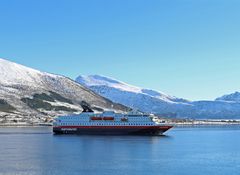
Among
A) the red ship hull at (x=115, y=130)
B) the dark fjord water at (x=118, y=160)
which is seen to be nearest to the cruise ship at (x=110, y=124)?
the red ship hull at (x=115, y=130)

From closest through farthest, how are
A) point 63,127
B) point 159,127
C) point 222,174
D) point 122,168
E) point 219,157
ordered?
point 222,174 < point 122,168 < point 219,157 < point 159,127 < point 63,127

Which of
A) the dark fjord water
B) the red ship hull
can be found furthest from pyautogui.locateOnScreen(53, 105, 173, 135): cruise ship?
the dark fjord water

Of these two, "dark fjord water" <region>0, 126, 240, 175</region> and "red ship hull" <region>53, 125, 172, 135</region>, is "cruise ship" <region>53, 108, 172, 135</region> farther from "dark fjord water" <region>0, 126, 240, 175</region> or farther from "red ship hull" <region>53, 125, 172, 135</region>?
"dark fjord water" <region>0, 126, 240, 175</region>

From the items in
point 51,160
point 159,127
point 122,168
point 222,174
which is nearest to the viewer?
point 222,174

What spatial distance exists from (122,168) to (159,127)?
6941 centimetres

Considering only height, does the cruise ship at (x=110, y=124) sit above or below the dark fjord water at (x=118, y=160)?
above

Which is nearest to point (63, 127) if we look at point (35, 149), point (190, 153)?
point (35, 149)

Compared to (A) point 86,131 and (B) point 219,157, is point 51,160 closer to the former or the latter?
(B) point 219,157

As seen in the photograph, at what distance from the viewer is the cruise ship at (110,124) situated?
419 ft

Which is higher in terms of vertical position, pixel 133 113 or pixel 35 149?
pixel 133 113

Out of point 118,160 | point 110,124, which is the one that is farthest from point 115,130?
point 118,160

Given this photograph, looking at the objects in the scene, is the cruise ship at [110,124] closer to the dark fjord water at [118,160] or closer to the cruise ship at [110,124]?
the cruise ship at [110,124]

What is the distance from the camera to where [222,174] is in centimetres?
5562

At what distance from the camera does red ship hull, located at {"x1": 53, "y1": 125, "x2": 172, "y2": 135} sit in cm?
12700
